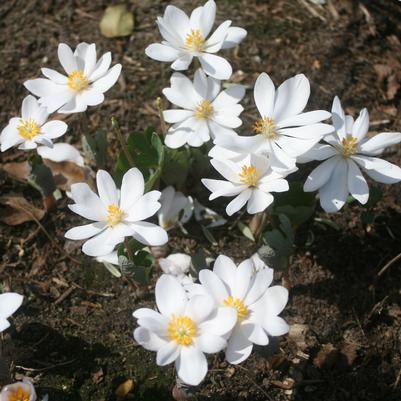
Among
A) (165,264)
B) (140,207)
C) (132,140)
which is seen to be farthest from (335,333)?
(132,140)

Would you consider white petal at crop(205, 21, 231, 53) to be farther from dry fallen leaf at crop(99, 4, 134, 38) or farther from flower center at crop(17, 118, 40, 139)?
dry fallen leaf at crop(99, 4, 134, 38)

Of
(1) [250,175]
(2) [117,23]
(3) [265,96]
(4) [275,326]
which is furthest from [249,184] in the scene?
(2) [117,23]

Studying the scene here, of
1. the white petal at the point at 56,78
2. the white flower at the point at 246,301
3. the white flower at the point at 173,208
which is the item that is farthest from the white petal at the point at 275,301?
the white petal at the point at 56,78

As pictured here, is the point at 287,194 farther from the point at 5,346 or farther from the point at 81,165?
the point at 5,346

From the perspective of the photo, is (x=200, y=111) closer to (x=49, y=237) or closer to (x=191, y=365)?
(x=49, y=237)

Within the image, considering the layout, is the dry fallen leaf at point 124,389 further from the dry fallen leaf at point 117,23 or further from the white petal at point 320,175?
the dry fallen leaf at point 117,23
